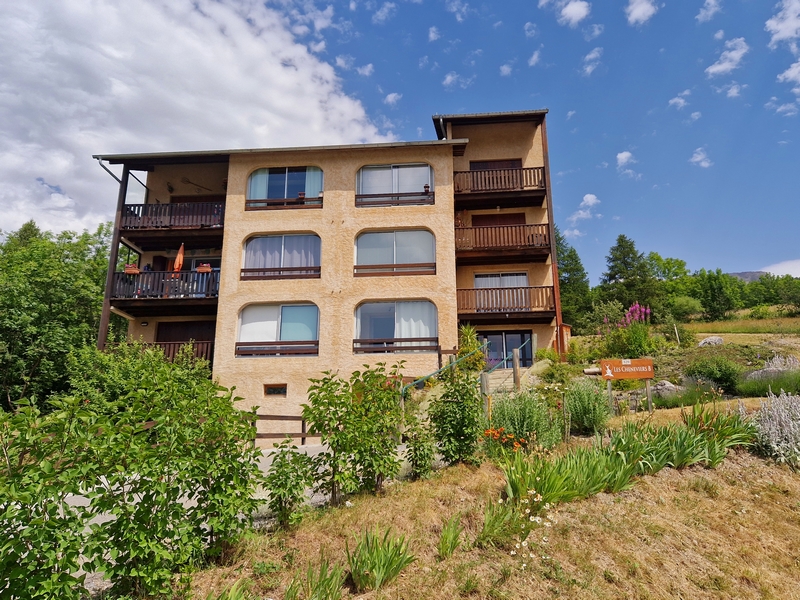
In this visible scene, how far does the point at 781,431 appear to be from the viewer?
7.91 metres

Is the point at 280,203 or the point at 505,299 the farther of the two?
the point at 280,203

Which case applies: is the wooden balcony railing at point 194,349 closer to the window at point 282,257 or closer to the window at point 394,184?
the window at point 282,257

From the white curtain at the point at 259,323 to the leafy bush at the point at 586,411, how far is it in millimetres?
13043

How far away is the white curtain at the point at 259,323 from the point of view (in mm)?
19766

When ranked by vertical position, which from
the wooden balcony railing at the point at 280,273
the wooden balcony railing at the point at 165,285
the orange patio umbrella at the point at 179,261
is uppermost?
the orange patio umbrella at the point at 179,261

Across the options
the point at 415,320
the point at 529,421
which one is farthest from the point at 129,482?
the point at 415,320

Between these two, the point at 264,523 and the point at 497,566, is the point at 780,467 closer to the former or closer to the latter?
the point at 497,566

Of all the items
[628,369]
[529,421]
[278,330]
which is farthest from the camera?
[278,330]

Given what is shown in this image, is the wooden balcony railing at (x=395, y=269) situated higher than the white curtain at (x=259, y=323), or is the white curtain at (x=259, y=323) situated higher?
the wooden balcony railing at (x=395, y=269)

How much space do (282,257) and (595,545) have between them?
676 inches

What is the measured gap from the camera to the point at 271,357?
63.0 feet

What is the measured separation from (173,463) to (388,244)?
16.7m

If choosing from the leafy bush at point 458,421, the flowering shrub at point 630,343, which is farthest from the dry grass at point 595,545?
the flowering shrub at point 630,343

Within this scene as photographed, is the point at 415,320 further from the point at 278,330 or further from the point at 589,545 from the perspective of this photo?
the point at 589,545
